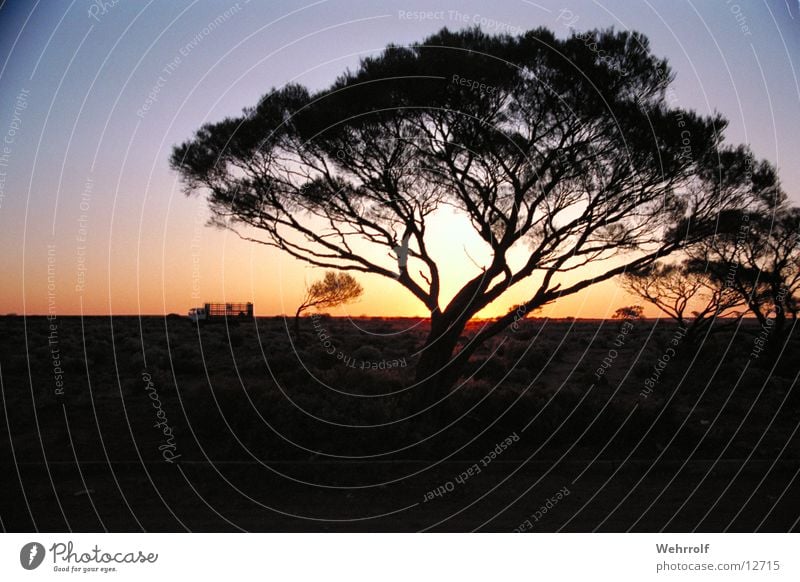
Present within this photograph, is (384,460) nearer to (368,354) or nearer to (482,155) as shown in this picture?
(482,155)

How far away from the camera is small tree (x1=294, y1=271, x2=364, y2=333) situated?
24.9 metres

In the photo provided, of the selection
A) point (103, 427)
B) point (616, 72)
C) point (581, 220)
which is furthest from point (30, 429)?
point (616, 72)

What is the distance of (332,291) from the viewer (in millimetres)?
25578

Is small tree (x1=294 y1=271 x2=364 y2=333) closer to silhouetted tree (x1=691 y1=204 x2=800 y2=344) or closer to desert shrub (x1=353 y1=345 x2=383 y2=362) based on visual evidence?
desert shrub (x1=353 y1=345 x2=383 y2=362)

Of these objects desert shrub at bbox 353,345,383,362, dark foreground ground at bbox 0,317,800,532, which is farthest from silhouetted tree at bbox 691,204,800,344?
desert shrub at bbox 353,345,383,362

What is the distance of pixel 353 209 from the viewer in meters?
11.6

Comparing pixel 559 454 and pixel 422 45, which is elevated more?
pixel 422 45

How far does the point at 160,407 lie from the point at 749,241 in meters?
13.7

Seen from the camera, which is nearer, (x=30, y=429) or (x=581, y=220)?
(x=581, y=220)

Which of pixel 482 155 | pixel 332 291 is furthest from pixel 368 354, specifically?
pixel 482 155

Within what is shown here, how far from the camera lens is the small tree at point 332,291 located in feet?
81.6

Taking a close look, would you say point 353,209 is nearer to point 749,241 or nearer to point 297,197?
point 297,197

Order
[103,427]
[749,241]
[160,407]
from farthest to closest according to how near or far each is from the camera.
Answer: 1. [749,241]
2. [160,407]
3. [103,427]

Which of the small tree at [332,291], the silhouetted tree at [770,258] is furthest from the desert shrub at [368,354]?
the silhouetted tree at [770,258]
